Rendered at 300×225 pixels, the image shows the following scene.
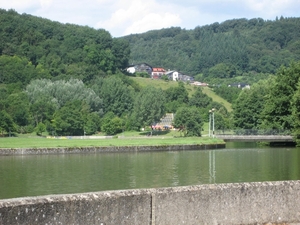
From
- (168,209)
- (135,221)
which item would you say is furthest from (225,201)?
(135,221)

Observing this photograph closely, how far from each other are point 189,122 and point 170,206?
94661 mm

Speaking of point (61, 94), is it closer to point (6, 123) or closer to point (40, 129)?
point (40, 129)

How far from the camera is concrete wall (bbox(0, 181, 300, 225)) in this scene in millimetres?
9469

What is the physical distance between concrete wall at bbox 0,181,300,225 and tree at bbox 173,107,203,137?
93311 mm

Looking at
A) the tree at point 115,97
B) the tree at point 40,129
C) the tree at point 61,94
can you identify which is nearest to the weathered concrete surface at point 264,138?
the tree at point 40,129

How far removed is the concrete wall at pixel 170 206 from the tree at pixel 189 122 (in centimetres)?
9331

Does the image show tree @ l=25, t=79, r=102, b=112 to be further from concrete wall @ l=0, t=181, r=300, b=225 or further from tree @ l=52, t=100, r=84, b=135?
concrete wall @ l=0, t=181, r=300, b=225

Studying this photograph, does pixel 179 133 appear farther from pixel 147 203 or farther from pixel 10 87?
pixel 147 203

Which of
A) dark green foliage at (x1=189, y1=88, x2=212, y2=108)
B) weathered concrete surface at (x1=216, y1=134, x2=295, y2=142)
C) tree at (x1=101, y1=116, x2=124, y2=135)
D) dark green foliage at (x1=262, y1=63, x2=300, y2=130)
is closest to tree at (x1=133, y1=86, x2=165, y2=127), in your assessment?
tree at (x1=101, y1=116, x2=124, y2=135)

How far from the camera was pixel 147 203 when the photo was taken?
10.6 m

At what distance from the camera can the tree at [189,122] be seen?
10556cm

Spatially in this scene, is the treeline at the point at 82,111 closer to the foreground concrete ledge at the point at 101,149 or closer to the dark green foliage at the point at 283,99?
the dark green foliage at the point at 283,99

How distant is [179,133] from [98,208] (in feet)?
362

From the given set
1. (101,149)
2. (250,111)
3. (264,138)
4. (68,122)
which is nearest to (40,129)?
(68,122)
